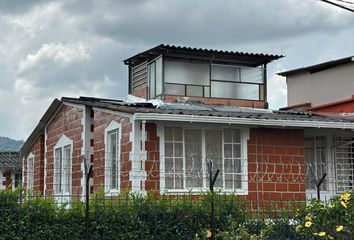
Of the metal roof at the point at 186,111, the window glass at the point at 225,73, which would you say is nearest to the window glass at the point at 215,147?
the metal roof at the point at 186,111

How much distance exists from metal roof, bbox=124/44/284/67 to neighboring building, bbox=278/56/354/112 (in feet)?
8.17

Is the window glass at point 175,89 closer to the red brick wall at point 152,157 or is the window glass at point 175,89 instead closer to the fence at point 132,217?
the red brick wall at point 152,157

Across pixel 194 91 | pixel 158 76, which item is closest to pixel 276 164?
pixel 194 91

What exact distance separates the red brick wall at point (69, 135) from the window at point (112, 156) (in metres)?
1.54

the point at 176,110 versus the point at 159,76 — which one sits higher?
the point at 159,76

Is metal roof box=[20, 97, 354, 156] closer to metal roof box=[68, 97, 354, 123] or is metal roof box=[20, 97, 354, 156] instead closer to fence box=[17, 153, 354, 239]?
metal roof box=[68, 97, 354, 123]

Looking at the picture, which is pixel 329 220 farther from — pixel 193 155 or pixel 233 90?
pixel 233 90

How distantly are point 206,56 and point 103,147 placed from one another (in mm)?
9124

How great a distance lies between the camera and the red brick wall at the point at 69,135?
18344 mm

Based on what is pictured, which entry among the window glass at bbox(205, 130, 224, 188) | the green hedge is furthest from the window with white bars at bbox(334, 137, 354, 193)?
the green hedge

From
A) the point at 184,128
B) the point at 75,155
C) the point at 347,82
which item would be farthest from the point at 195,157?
the point at 347,82

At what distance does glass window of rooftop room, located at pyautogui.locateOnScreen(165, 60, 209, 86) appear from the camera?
81.5 feet

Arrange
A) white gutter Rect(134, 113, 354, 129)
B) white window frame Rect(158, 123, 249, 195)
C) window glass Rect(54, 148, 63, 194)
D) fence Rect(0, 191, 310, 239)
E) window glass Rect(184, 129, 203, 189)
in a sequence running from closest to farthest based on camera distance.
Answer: fence Rect(0, 191, 310, 239), white gutter Rect(134, 113, 354, 129), white window frame Rect(158, 123, 249, 195), window glass Rect(184, 129, 203, 189), window glass Rect(54, 148, 63, 194)

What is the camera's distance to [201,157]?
1566 centimetres
